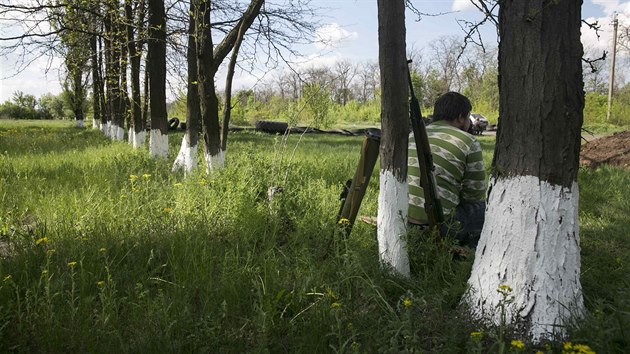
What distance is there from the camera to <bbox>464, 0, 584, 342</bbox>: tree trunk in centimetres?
222

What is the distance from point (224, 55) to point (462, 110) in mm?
5267

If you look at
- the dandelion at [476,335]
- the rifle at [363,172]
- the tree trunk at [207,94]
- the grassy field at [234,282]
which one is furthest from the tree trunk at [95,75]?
the dandelion at [476,335]

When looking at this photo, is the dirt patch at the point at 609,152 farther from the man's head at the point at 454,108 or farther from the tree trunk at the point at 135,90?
the tree trunk at the point at 135,90

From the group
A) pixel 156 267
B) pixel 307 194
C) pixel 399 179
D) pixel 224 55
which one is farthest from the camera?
pixel 224 55

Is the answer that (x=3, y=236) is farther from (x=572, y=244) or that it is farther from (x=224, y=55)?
(x=224, y=55)

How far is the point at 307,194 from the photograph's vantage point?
527cm

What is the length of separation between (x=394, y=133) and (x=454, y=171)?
0.77 metres

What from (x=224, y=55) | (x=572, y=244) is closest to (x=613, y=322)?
(x=572, y=244)

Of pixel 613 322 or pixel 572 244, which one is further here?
pixel 572 244

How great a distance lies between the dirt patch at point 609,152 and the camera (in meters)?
9.93

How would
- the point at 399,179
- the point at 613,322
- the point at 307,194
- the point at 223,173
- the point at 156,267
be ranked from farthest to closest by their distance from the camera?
the point at 223,173 → the point at 307,194 → the point at 156,267 → the point at 399,179 → the point at 613,322

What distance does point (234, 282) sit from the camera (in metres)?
2.86

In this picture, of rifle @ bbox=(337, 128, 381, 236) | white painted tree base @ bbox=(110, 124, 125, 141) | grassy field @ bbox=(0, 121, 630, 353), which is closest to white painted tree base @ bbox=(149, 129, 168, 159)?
grassy field @ bbox=(0, 121, 630, 353)

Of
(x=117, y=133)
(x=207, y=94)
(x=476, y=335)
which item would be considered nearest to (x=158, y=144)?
(x=207, y=94)
